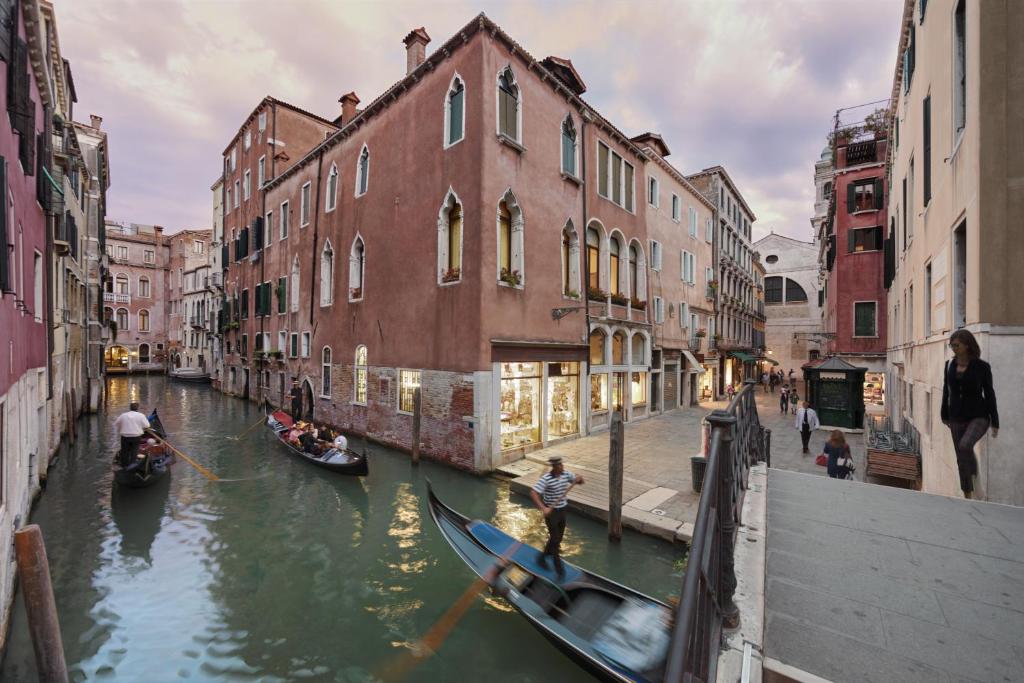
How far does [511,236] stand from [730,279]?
1962 centimetres

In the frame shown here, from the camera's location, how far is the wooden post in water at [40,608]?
3.44 meters

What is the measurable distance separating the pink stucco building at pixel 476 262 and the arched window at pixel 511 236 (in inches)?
1.9

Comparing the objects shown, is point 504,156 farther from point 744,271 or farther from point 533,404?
point 744,271

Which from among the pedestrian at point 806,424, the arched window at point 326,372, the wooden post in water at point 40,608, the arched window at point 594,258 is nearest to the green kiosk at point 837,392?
the pedestrian at point 806,424

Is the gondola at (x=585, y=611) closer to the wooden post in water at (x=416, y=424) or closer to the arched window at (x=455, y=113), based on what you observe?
the wooden post in water at (x=416, y=424)

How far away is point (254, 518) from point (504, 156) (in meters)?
9.60

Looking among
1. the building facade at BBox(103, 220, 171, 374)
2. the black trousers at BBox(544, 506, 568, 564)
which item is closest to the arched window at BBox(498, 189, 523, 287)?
the black trousers at BBox(544, 506, 568, 564)

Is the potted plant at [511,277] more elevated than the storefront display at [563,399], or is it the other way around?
the potted plant at [511,277]

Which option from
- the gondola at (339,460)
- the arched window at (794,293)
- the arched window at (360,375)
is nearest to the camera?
the gondola at (339,460)

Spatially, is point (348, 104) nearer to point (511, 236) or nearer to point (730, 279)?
point (511, 236)

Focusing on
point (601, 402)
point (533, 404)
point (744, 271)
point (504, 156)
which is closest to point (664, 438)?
point (601, 402)

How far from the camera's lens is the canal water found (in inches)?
190

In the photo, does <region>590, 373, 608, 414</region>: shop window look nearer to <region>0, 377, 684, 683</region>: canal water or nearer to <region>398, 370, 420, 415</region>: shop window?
<region>0, 377, 684, 683</region>: canal water

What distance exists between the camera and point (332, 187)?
1655cm
